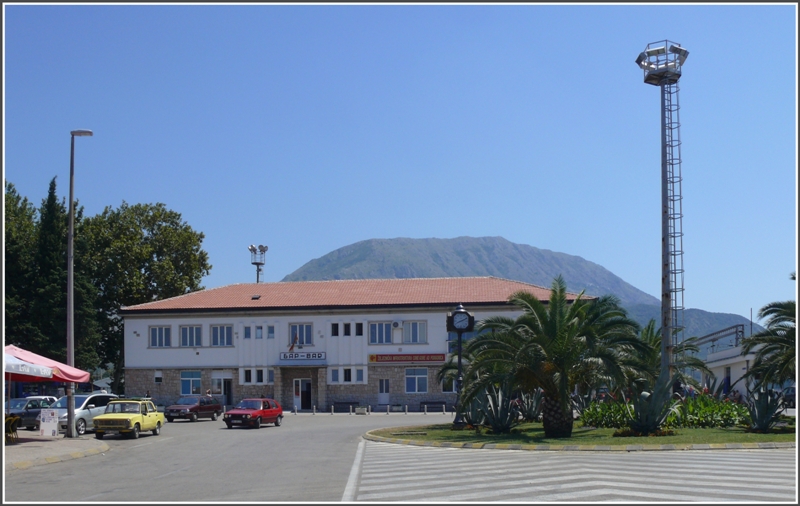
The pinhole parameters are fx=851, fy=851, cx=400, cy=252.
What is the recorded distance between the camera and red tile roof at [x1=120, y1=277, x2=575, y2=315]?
58.4 metres

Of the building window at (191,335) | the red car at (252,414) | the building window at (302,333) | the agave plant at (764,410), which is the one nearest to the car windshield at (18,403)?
the red car at (252,414)

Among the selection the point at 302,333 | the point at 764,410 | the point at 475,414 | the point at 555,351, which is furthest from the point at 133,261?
the point at 764,410

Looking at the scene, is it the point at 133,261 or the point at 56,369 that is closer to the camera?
the point at 56,369

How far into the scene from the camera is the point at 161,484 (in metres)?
16.3

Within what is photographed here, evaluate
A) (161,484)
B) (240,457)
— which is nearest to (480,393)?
(240,457)

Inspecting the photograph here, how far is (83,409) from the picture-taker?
33.5m

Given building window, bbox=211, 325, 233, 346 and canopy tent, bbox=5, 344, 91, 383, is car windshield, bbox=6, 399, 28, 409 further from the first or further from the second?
building window, bbox=211, 325, 233, 346

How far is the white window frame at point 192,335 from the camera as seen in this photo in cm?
5994

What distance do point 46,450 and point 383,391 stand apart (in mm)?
34561

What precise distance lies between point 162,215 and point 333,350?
21791mm

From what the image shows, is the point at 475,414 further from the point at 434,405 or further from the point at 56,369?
the point at 434,405

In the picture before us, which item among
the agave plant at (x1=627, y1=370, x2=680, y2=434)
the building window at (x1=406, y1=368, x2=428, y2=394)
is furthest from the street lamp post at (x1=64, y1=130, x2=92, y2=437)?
the building window at (x1=406, y1=368, x2=428, y2=394)

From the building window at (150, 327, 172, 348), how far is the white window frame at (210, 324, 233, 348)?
10.5 ft

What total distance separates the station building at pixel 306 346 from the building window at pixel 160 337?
0.23 ft
